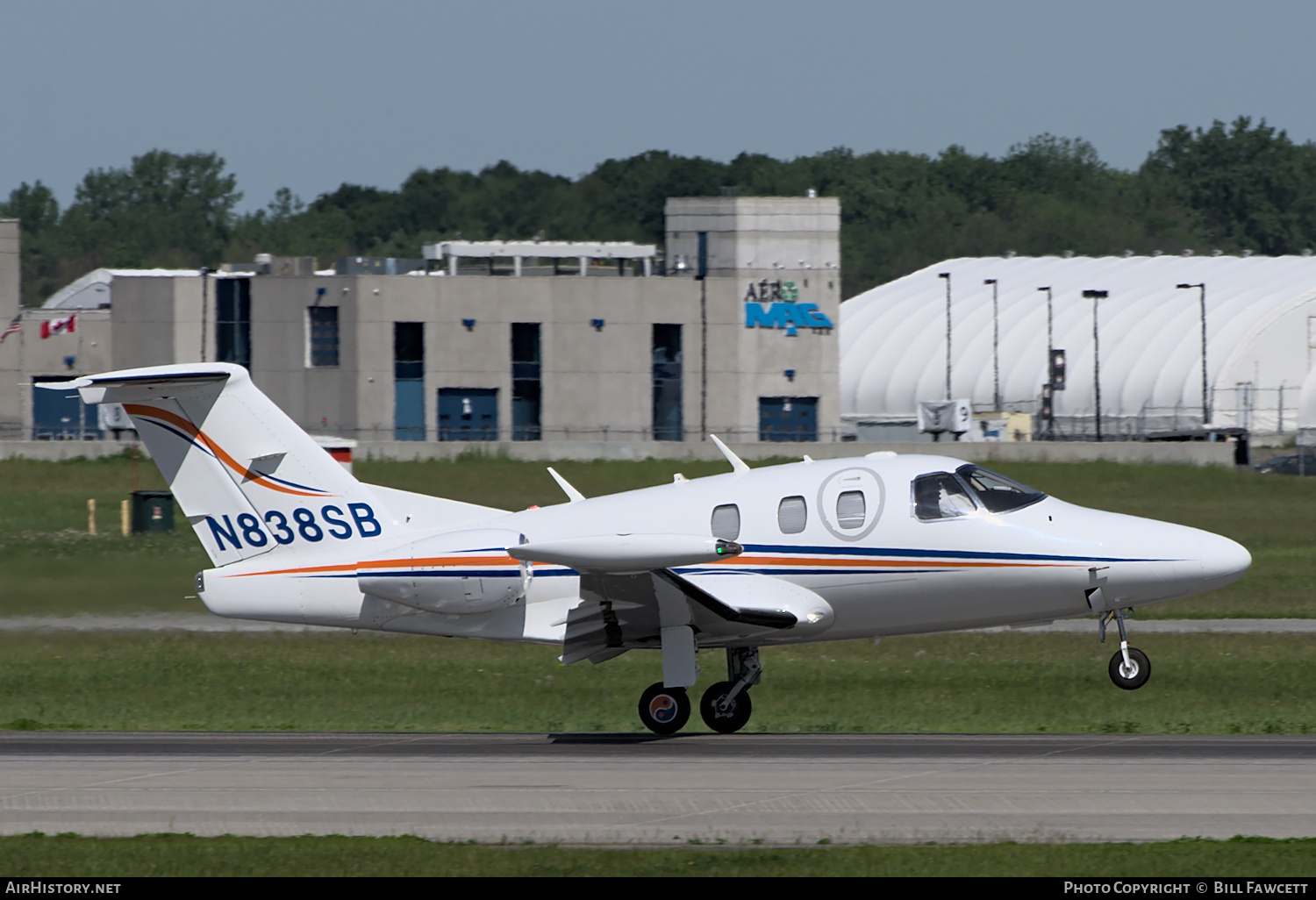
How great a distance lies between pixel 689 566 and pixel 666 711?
184cm

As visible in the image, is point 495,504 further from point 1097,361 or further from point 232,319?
point 1097,361

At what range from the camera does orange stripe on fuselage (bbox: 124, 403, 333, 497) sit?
1842 centimetres

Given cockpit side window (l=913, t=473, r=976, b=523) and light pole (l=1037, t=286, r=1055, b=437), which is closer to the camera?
cockpit side window (l=913, t=473, r=976, b=523)

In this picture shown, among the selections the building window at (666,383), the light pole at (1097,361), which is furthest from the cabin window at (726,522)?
the building window at (666,383)

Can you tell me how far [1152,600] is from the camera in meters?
17.3

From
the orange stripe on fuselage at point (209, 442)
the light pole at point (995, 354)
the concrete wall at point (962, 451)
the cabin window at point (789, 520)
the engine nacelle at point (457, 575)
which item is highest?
the light pole at point (995, 354)

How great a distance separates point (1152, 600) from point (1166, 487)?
4142 centimetres

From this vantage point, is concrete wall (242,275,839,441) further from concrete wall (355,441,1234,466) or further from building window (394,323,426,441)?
concrete wall (355,441,1234,466)

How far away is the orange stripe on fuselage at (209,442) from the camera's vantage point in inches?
725

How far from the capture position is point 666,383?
75.8 m

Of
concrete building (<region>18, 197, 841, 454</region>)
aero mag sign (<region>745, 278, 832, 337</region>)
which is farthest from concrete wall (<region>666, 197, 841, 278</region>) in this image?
aero mag sign (<region>745, 278, 832, 337</region>)

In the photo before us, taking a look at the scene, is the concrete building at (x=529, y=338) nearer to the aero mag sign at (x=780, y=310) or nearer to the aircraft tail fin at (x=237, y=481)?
the aero mag sign at (x=780, y=310)

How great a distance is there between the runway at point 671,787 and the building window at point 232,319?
57866 millimetres

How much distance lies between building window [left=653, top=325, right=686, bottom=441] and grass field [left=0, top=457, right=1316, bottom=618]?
50.8 feet
